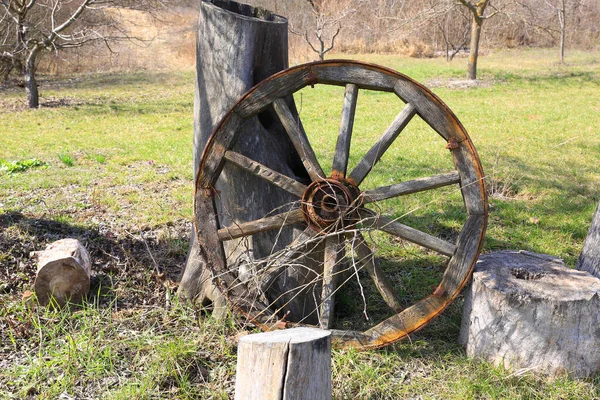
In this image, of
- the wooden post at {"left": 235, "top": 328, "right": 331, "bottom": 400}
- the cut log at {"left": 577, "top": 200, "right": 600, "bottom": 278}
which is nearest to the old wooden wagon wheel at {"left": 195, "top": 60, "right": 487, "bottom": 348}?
the wooden post at {"left": 235, "top": 328, "right": 331, "bottom": 400}

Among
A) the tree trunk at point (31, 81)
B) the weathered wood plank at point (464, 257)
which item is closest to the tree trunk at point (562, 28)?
the tree trunk at point (31, 81)

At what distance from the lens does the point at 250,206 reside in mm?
3910

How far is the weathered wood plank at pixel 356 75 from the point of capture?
3324 millimetres

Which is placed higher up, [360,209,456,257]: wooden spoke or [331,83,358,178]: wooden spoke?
[331,83,358,178]: wooden spoke

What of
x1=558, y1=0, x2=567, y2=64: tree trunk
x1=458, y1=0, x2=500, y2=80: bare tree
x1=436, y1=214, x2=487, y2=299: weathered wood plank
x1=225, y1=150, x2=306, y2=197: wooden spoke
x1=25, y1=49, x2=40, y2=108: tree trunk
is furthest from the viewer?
x1=558, y1=0, x2=567, y2=64: tree trunk

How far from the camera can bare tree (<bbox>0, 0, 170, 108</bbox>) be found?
1309 centimetres

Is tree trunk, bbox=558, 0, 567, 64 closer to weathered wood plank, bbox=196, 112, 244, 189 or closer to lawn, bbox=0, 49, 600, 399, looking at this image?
lawn, bbox=0, 49, 600, 399

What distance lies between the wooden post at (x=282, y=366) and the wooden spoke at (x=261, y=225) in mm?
977

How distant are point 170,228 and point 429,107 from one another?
3065 mm

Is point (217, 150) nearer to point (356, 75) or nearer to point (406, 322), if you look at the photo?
point (356, 75)

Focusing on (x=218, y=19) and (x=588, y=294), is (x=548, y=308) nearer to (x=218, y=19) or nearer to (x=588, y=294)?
(x=588, y=294)

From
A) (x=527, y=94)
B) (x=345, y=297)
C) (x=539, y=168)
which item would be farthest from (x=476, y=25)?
(x=345, y=297)

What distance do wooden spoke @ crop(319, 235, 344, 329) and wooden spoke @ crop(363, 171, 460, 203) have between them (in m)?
0.33

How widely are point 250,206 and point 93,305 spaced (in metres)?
1.31
